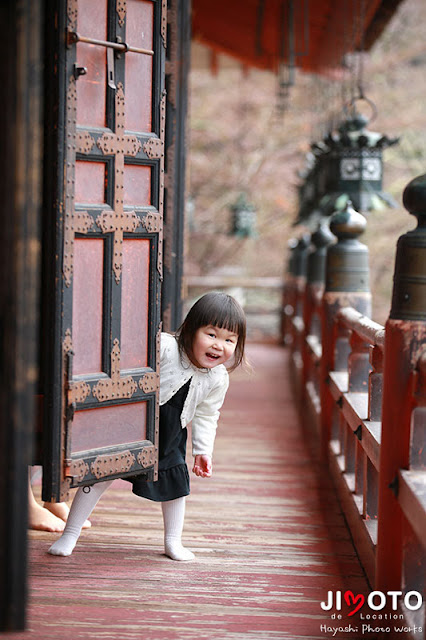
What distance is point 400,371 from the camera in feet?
8.04

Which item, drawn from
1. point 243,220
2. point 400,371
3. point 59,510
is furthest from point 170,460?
point 243,220

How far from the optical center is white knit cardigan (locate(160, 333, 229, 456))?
10.4 ft

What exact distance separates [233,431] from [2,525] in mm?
4248

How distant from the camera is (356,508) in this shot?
3465 mm

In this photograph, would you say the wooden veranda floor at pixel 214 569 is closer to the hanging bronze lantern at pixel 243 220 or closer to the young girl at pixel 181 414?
the young girl at pixel 181 414

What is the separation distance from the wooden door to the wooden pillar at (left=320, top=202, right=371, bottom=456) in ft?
5.55

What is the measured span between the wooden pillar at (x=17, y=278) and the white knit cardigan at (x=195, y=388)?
1.46 metres

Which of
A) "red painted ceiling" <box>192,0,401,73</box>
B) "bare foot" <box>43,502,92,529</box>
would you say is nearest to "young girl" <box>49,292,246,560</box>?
"bare foot" <box>43,502,92,529</box>

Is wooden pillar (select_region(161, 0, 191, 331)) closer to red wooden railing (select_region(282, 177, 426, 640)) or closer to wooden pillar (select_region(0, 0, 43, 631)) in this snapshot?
red wooden railing (select_region(282, 177, 426, 640))

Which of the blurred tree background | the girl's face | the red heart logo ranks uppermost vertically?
the blurred tree background

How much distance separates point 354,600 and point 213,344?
3.19 ft

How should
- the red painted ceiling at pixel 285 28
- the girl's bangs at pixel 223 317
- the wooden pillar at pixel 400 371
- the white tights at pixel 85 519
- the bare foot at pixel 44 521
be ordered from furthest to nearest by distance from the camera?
1. the red painted ceiling at pixel 285 28
2. the bare foot at pixel 44 521
3. the white tights at pixel 85 519
4. the girl's bangs at pixel 223 317
5. the wooden pillar at pixel 400 371

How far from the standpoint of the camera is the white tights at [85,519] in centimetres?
313

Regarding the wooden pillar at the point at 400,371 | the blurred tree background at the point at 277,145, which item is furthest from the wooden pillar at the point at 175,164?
the blurred tree background at the point at 277,145
